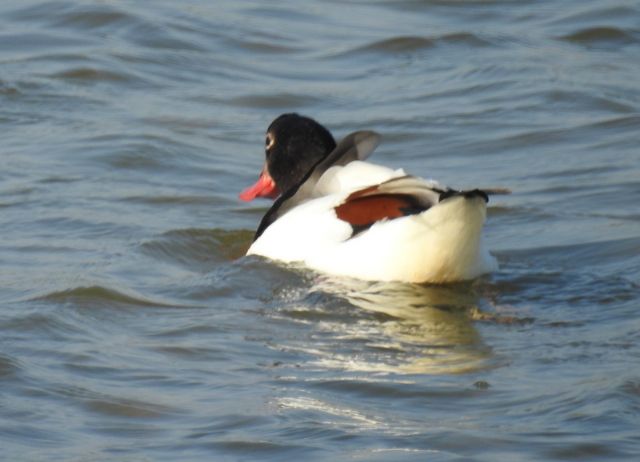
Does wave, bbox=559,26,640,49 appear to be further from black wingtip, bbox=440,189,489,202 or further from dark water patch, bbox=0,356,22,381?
dark water patch, bbox=0,356,22,381

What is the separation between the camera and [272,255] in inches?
332

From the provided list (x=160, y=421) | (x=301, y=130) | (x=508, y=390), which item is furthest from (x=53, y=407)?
(x=301, y=130)

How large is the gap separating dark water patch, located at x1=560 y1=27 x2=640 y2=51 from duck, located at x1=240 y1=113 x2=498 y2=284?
6.38 metres

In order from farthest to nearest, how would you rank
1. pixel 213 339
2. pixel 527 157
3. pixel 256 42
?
pixel 256 42
pixel 527 157
pixel 213 339

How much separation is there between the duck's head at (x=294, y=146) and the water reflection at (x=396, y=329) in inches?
54.9

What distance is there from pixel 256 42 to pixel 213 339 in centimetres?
788

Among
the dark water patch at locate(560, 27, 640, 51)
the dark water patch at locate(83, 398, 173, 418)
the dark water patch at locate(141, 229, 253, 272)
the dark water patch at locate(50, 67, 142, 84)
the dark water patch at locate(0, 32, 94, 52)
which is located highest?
the dark water patch at locate(560, 27, 640, 51)

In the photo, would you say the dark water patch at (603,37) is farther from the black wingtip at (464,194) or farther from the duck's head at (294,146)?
the black wingtip at (464,194)

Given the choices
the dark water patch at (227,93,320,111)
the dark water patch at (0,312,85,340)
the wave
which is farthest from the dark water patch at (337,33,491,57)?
the dark water patch at (0,312,85,340)

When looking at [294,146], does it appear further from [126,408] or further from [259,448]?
[259,448]

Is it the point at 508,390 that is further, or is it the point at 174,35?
the point at 174,35

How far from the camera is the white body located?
756cm

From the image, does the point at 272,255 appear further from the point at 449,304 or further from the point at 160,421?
the point at 160,421

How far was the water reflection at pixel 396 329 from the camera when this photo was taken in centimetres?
658
